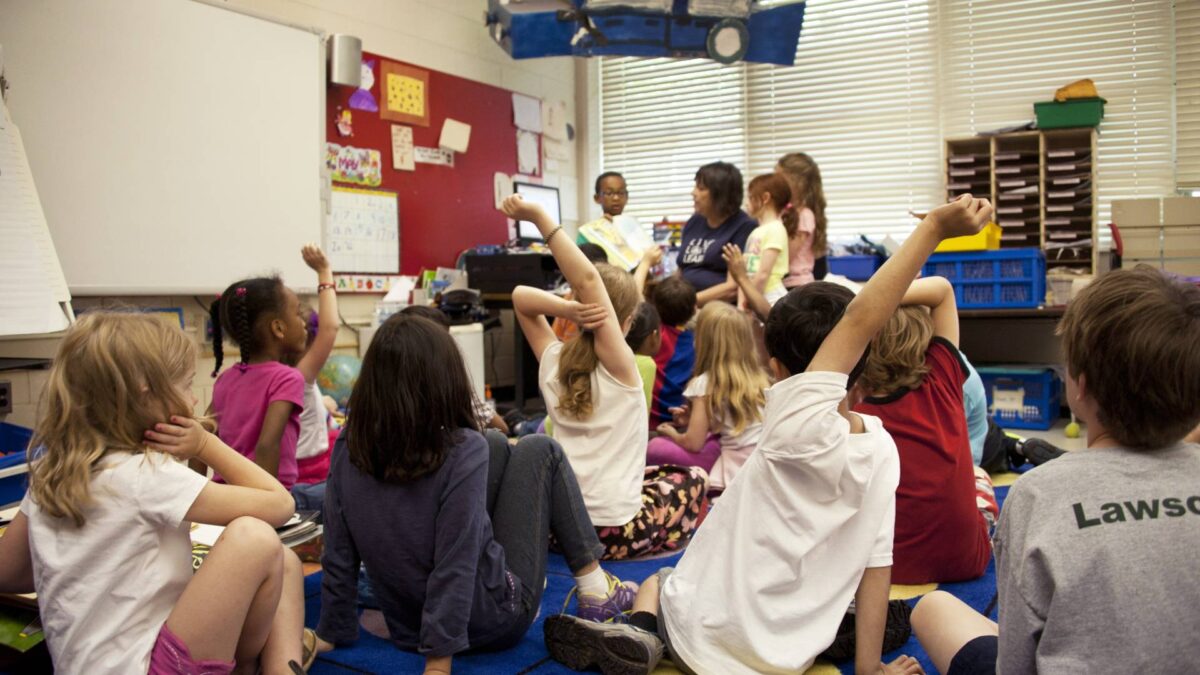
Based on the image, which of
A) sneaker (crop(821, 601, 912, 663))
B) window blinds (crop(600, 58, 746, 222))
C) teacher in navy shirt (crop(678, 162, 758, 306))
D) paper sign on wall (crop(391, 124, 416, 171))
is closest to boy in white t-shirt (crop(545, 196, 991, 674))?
sneaker (crop(821, 601, 912, 663))

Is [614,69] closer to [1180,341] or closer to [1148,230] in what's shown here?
[1148,230]

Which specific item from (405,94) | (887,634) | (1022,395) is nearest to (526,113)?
(405,94)

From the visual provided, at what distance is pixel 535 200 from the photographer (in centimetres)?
575

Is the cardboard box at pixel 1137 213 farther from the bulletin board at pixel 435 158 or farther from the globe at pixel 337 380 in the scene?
the globe at pixel 337 380

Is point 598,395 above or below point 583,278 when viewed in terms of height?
below

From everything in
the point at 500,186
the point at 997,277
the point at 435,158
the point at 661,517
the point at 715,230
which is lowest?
the point at 661,517

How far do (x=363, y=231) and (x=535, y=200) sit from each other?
4.29ft

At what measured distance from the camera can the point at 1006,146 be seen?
16.1 feet

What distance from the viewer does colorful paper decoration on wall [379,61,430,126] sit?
4.90 metres

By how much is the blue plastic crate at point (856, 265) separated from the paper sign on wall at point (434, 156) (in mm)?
2263

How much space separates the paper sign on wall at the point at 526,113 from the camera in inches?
227

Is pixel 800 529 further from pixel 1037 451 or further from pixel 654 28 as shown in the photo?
pixel 654 28

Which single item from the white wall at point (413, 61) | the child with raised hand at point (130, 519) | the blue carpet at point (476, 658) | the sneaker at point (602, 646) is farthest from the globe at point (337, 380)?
the child with raised hand at point (130, 519)

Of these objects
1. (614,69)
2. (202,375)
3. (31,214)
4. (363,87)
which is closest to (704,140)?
(614,69)
